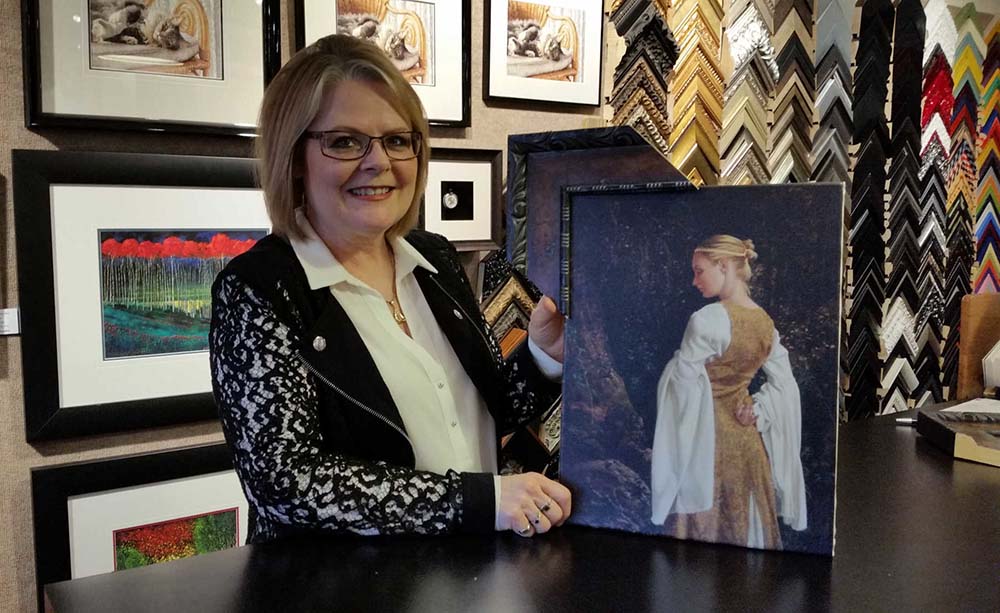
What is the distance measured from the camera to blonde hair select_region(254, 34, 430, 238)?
1191 mm

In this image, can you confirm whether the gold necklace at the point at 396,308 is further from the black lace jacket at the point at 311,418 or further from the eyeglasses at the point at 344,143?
the eyeglasses at the point at 344,143

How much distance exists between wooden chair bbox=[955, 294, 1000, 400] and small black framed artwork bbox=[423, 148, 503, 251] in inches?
48.6

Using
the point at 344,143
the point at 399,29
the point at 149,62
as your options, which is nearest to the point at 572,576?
the point at 344,143

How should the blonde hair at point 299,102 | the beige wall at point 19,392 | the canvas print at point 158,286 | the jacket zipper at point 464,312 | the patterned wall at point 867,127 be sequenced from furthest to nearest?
the patterned wall at point 867,127, the canvas print at point 158,286, the beige wall at point 19,392, the jacket zipper at point 464,312, the blonde hair at point 299,102

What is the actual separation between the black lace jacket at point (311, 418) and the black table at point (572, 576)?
4 centimetres

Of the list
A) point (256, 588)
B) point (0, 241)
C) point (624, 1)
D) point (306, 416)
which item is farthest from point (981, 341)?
point (0, 241)

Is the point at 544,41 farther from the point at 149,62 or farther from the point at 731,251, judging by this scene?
the point at 731,251

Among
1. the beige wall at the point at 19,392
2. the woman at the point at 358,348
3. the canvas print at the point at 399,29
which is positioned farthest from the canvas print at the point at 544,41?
the woman at the point at 358,348

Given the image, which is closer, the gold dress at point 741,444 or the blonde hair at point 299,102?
the gold dress at point 741,444

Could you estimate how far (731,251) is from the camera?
0.87 m

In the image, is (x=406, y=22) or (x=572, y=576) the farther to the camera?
(x=406, y=22)

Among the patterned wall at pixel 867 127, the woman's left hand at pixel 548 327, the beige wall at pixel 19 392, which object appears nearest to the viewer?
the woman's left hand at pixel 548 327

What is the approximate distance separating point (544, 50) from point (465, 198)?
1.68 ft

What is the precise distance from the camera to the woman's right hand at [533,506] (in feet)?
3.14
